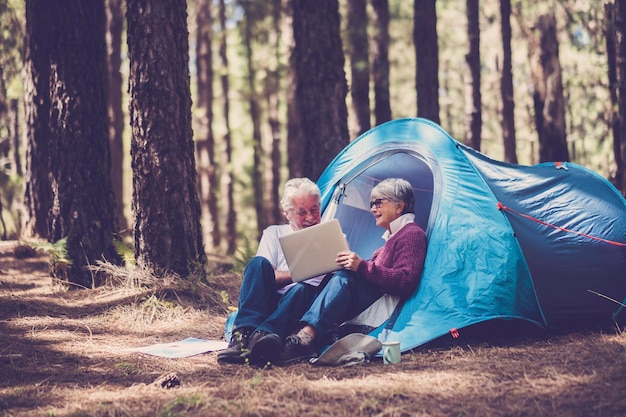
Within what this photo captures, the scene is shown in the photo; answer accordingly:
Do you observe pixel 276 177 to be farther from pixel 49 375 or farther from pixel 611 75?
pixel 49 375

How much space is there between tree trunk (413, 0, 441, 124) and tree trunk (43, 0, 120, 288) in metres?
5.45

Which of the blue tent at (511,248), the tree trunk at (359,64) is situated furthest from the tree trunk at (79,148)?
the tree trunk at (359,64)

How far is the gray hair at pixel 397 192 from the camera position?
5258 millimetres

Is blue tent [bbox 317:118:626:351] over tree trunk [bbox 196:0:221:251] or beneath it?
beneath

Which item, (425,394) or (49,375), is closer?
(425,394)

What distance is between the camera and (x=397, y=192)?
526 cm

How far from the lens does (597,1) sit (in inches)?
484

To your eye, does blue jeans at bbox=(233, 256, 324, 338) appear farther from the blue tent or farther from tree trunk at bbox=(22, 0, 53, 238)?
tree trunk at bbox=(22, 0, 53, 238)

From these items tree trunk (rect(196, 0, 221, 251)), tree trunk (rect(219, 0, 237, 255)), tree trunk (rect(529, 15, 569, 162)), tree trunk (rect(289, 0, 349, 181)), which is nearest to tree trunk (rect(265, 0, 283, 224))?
tree trunk (rect(219, 0, 237, 255))

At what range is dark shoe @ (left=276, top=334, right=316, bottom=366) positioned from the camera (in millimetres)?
4551

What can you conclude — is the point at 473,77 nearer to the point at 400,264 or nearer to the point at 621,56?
the point at 621,56

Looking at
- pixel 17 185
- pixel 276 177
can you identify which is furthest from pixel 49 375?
pixel 276 177

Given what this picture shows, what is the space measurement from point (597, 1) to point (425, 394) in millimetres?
10718

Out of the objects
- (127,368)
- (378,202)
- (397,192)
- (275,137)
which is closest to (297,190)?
(378,202)
